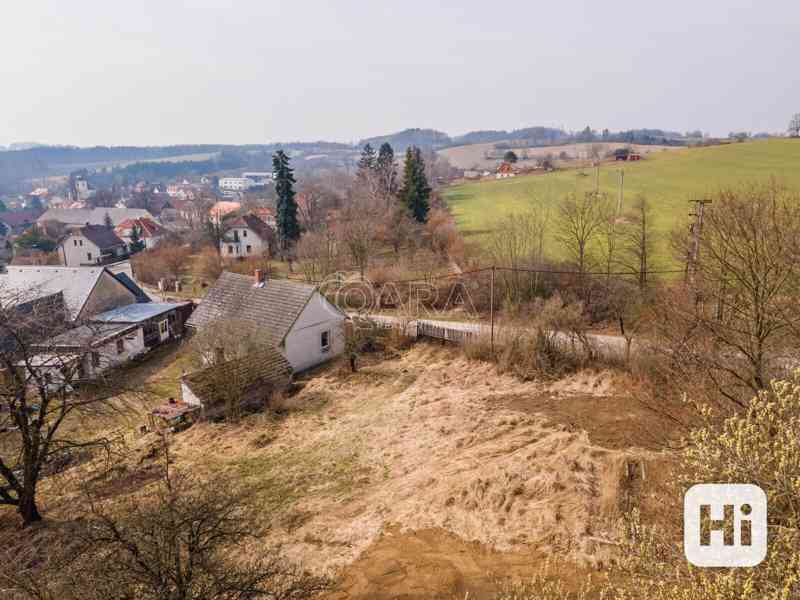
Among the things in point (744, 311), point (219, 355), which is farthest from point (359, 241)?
point (744, 311)

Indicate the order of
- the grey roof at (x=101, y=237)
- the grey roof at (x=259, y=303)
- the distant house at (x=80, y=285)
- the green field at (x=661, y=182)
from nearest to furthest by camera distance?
1. the grey roof at (x=259, y=303)
2. the distant house at (x=80, y=285)
3. the green field at (x=661, y=182)
4. the grey roof at (x=101, y=237)

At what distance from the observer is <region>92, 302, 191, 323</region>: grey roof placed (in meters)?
30.2

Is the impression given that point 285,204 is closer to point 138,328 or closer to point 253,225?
point 253,225

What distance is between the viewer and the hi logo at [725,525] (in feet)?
19.7

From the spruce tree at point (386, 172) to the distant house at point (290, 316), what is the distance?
127 ft

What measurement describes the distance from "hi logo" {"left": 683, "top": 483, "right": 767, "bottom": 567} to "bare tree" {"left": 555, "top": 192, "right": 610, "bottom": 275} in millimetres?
26183

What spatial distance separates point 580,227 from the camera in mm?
34219

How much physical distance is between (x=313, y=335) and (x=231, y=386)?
22.9 feet

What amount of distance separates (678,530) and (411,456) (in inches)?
329

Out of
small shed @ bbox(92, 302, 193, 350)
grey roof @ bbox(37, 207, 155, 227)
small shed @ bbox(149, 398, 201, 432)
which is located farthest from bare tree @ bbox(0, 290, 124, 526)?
grey roof @ bbox(37, 207, 155, 227)

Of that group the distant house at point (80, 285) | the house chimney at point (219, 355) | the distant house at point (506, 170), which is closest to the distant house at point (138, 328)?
the distant house at point (80, 285)

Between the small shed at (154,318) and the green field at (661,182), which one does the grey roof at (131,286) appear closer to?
the small shed at (154,318)

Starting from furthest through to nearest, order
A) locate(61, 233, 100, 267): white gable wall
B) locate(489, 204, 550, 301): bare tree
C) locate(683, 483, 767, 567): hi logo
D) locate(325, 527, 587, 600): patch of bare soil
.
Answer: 1. locate(61, 233, 100, 267): white gable wall
2. locate(489, 204, 550, 301): bare tree
3. locate(325, 527, 587, 600): patch of bare soil
4. locate(683, 483, 767, 567): hi logo

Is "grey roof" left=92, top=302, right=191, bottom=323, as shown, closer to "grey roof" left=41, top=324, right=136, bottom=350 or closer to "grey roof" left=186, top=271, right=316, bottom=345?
"grey roof" left=186, top=271, right=316, bottom=345
